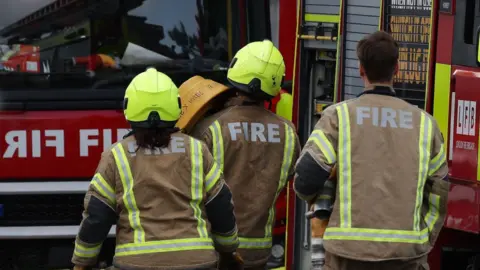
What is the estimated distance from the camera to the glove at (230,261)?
4418 mm

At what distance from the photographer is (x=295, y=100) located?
20.6ft

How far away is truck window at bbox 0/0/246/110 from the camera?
6.02 meters

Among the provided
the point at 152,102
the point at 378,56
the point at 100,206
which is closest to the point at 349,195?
the point at 378,56

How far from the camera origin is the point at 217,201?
13.4ft

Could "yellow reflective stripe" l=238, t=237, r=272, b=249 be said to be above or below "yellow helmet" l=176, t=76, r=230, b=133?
below

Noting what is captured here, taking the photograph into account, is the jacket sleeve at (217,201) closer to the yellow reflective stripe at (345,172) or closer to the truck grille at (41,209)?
the yellow reflective stripe at (345,172)

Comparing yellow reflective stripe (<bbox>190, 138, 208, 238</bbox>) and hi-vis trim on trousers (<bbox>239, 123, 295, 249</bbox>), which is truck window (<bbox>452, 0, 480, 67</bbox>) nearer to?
hi-vis trim on trousers (<bbox>239, 123, 295, 249</bbox>)

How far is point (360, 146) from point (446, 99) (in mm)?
1122

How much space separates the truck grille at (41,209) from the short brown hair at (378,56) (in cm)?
250

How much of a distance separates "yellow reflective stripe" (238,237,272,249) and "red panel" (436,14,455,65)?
46.8 inches

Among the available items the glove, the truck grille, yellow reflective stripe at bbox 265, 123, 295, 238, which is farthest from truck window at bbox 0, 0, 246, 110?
the glove

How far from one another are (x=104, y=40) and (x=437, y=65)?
6.71ft

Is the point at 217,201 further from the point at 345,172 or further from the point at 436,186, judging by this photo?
the point at 436,186

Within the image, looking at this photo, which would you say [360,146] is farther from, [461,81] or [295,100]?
[295,100]
